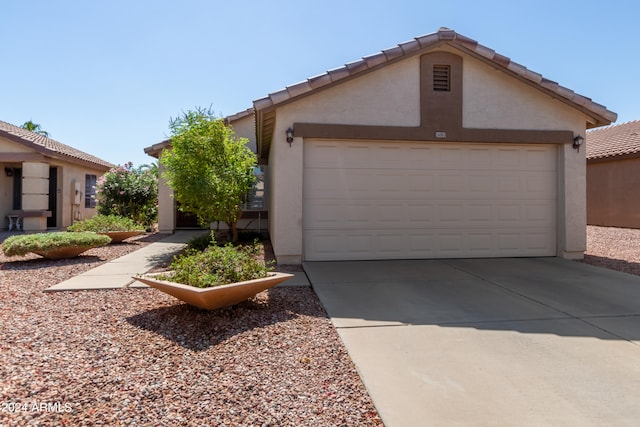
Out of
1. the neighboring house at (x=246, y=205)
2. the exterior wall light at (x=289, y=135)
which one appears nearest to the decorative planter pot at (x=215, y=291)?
the exterior wall light at (x=289, y=135)

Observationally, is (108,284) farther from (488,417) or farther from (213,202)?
(488,417)

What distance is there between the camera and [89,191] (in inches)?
680

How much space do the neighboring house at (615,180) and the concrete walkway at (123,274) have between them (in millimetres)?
15255

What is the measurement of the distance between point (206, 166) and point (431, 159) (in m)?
5.38

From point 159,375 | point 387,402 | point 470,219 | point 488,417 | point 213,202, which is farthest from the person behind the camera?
point 213,202

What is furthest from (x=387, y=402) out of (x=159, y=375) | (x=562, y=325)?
(x=562, y=325)

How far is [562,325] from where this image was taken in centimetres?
399

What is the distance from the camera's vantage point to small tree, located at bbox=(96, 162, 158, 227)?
46.7ft

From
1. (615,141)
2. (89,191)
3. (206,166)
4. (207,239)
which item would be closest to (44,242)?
(207,239)

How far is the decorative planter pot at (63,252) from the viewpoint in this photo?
7594 millimetres

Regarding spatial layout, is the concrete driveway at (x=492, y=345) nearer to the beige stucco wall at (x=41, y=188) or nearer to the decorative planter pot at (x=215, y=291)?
the decorative planter pot at (x=215, y=291)

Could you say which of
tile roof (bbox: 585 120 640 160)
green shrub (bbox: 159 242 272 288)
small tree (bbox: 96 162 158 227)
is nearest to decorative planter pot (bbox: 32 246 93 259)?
green shrub (bbox: 159 242 272 288)

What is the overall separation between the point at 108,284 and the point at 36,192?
35.2 feet

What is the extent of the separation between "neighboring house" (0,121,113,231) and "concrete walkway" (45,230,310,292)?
706 centimetres
